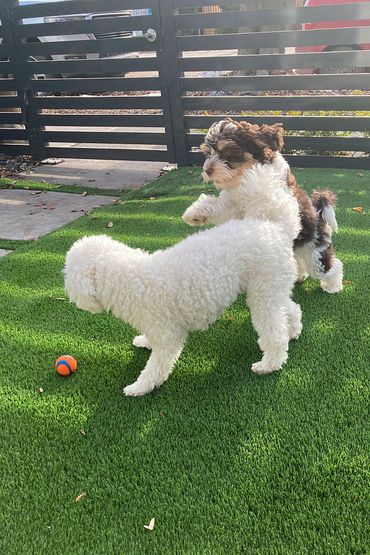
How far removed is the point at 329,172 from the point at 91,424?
15.8 feet

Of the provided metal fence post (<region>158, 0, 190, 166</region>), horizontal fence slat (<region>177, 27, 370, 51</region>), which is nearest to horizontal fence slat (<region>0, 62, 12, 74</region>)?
metal fence post (<region>158, 0, 190, 166</region>)

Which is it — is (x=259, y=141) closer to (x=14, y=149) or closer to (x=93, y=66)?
(x=93, y=66)

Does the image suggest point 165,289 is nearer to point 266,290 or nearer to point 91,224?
point 266,290

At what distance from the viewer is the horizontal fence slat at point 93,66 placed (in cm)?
668

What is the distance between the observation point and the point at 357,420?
2.42 metres

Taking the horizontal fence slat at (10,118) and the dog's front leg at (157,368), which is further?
the horizontal fence slat at (10,118)

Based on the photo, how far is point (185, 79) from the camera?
6.61 metres

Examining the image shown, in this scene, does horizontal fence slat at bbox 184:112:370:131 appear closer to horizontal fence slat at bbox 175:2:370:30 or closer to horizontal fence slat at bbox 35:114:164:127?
horizontal fence slat at bbox 35:114:164:127

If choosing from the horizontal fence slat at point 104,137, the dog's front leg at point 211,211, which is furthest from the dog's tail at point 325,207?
the horizontal fence slat at point 104,137

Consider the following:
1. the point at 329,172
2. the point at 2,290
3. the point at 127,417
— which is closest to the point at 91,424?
the point at 127,417

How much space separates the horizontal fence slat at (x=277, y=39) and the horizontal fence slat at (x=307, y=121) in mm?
839

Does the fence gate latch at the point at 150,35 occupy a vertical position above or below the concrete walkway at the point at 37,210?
above

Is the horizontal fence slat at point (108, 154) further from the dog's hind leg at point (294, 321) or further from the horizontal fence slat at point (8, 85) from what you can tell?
the dog's hind leg at point (294, 321)

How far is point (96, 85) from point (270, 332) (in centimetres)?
554
